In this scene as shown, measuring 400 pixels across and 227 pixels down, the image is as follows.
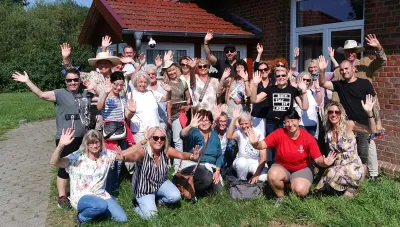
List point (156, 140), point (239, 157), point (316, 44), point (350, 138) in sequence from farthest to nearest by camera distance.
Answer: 1. point (316, 44)
2. point (239, 157)
3. point (350, 138)
4. point (156, 140)

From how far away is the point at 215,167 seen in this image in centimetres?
531

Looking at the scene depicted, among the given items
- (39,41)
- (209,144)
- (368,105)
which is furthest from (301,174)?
(39,41)

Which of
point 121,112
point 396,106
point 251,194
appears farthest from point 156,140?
point 396,106

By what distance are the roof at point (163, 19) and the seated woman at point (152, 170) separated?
168 inches

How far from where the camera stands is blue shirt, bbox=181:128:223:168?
5.20 meters

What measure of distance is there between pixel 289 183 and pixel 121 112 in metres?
2.26

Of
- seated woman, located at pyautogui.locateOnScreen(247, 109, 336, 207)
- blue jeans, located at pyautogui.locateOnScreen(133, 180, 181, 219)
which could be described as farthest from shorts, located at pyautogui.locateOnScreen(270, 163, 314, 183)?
blue jeans, located at pyautogui.locateOnScreen(133, 180, 181, 219)

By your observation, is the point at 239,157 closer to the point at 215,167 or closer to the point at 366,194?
the point at 215,167

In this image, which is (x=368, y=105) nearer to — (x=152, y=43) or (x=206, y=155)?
(x=206, y=155)

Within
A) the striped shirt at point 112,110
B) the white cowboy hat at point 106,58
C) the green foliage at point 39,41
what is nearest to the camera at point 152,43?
the white cowboy hat at point 106,58

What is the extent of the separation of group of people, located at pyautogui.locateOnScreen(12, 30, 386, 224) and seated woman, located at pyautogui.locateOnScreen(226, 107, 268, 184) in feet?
0.04

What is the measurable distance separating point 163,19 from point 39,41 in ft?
93.7

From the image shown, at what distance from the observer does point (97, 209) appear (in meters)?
4.25

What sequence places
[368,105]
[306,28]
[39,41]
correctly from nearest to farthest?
1. [368,105]
2. [306,28]
3. [39,41]
